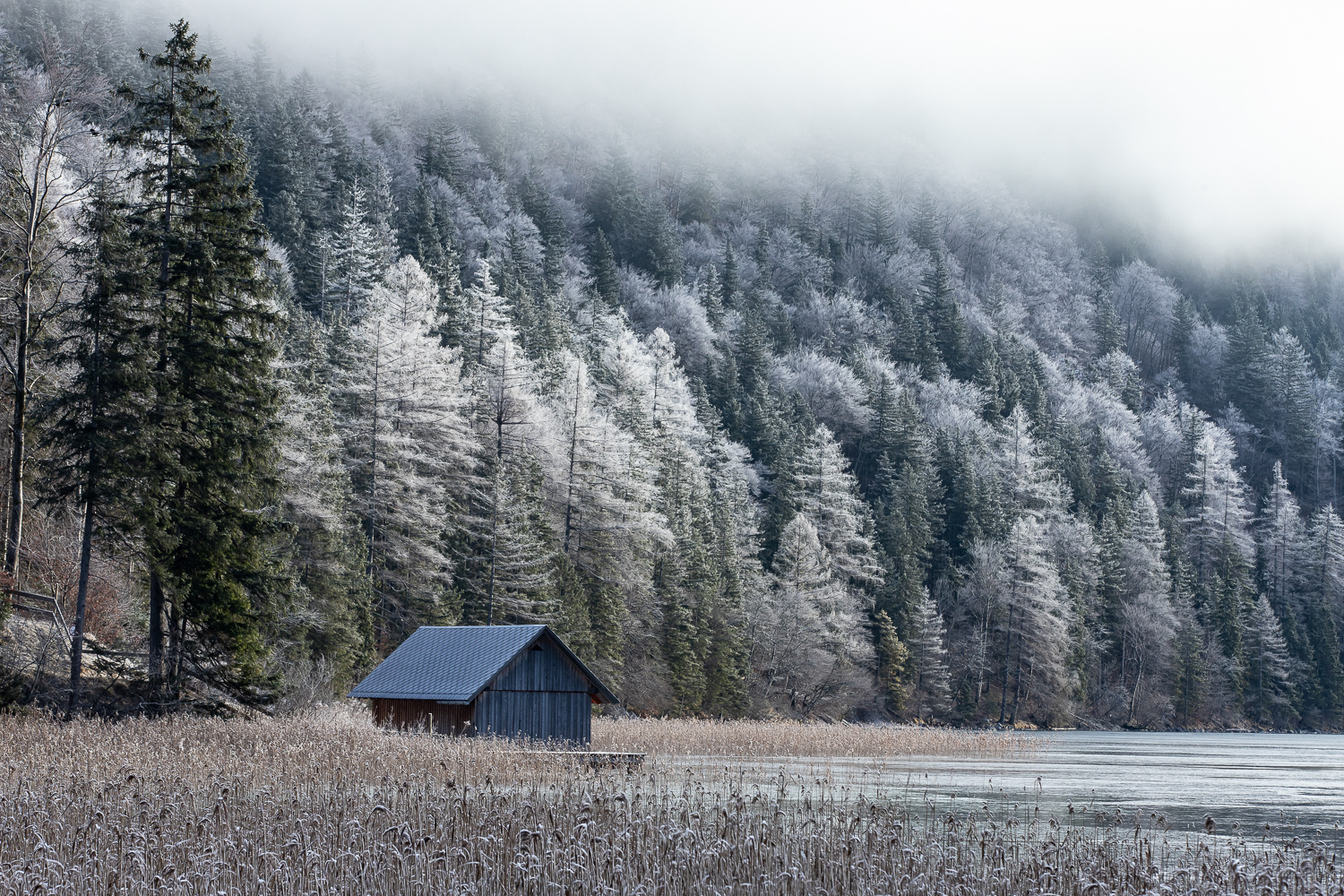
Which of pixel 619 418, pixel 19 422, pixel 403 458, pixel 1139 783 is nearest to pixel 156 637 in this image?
pixel 19 422

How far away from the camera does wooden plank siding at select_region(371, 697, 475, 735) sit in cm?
3094

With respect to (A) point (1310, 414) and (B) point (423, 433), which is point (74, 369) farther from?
(A) point (1310, 414)

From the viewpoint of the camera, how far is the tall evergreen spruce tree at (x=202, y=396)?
27891 millimetres

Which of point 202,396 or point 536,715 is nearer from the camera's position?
point 202,396

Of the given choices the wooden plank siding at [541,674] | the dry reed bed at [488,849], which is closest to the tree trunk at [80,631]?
the dry reed bed at [488,849]

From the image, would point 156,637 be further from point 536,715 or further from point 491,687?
point 536,715

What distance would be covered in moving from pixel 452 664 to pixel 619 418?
1439 inches

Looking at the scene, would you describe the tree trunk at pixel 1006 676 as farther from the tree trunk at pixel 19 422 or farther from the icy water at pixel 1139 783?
the tree trunk at pixel 19 422

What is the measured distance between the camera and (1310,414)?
128500 mm

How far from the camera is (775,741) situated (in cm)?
3831

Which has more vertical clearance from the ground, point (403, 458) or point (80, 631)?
point (403, 458)

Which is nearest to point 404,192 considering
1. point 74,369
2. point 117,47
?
point 117,47

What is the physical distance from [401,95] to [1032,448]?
87582 mm

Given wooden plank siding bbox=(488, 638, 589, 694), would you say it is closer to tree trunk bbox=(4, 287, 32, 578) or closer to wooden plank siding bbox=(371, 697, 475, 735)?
wooden plank siding bbox=(371, 697, 475, 735)
